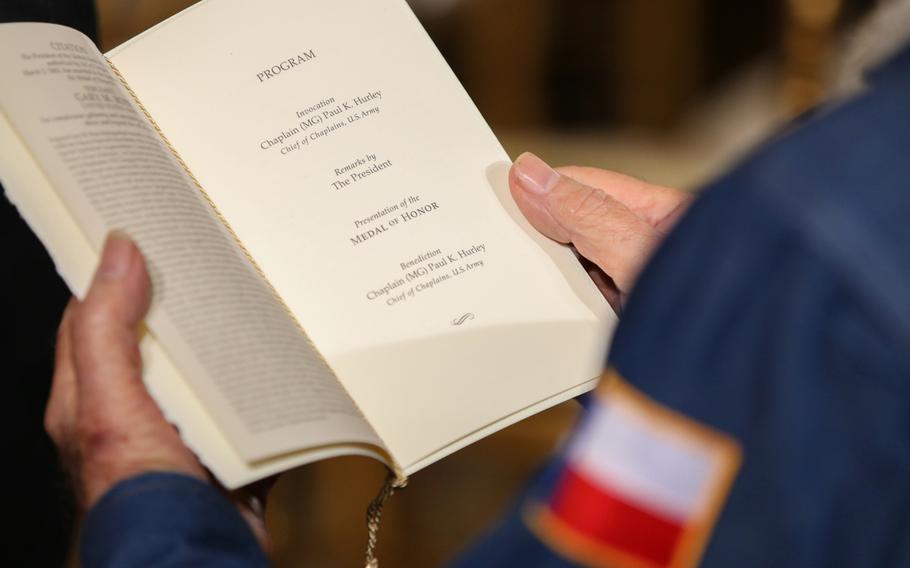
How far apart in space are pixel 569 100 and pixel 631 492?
1982 mm

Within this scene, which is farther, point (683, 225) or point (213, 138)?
point (213, 138)

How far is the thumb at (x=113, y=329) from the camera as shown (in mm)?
582

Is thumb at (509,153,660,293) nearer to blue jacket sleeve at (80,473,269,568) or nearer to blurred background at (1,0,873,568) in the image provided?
blue jacket sleeve at (80,473,269,568)

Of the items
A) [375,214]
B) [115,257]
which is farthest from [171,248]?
[375,214]

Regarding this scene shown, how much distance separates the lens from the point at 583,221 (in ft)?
2.54

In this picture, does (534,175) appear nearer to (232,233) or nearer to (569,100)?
(232,233)

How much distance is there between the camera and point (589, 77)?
225cm

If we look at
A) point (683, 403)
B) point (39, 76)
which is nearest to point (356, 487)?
point (39, 76)

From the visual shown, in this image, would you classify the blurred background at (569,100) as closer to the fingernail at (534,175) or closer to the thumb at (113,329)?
the fingernail at (534,175)

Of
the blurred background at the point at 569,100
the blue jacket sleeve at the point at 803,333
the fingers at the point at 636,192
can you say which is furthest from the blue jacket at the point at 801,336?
the blurred background at the point at 569,100

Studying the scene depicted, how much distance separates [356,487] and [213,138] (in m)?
1.07

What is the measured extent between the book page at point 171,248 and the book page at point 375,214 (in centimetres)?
4

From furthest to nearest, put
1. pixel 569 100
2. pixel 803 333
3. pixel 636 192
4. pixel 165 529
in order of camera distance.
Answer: pixel 569 100 < pixel 636 192 < pixel 165 529 < pixel 803 333

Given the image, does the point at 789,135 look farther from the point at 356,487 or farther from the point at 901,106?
the point at 356,487
